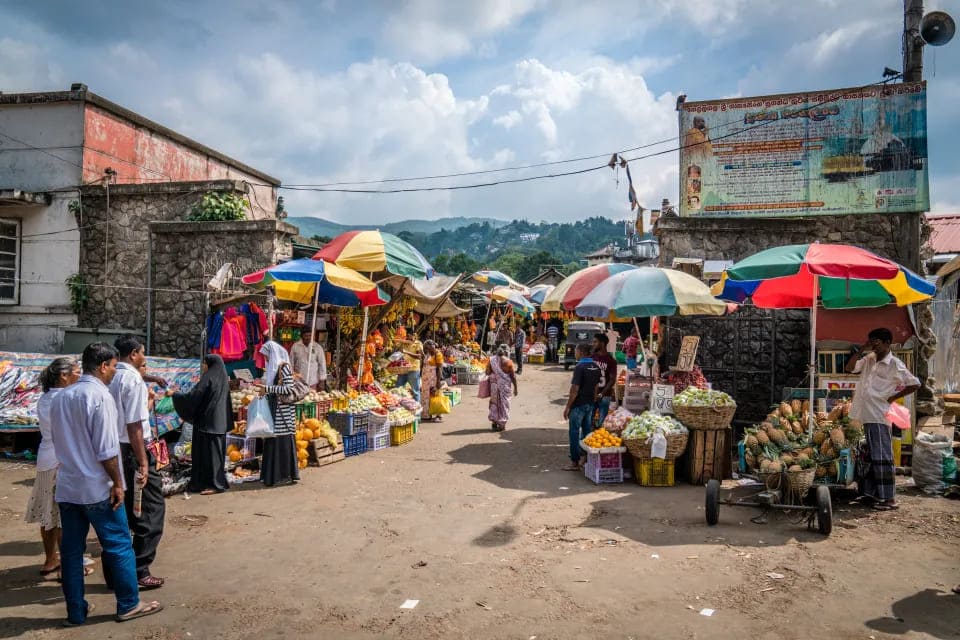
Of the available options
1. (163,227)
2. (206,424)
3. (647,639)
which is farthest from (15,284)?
(647,639)

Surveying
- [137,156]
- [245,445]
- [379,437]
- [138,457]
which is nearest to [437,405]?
[379,437]

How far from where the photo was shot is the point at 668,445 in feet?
25.8

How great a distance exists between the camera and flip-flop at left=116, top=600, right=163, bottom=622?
421 cm

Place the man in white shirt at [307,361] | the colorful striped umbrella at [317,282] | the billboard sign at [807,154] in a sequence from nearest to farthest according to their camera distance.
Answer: the colorful striped umbrella at [317,282]
the man in white shirt at [307,361]
the billboard sign at [807,154]

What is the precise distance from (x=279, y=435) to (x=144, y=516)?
120 inches

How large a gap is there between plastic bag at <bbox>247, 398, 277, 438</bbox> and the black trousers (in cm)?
268

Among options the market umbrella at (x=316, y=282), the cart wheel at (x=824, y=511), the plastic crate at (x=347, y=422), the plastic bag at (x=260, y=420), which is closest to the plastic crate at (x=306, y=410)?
the plastic crate at (x=347, y=422)

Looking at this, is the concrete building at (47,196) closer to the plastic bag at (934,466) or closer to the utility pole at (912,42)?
the plastic bag at (934,466)

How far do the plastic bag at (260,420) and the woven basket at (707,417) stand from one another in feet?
18.1

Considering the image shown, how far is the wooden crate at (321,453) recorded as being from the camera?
349 inches

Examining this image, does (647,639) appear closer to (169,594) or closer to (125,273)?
(169,594)

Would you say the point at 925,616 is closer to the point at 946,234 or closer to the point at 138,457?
the point at 138,457

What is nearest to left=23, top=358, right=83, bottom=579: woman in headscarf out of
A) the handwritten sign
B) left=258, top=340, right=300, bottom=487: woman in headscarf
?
left=258, top=340, right=300, bottom=487: woman in headscarf

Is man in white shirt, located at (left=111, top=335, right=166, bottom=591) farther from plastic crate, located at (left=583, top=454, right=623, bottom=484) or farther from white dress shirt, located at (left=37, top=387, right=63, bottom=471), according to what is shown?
plastic crate, located at (left=583, top=454, right=623, bottom=484)
